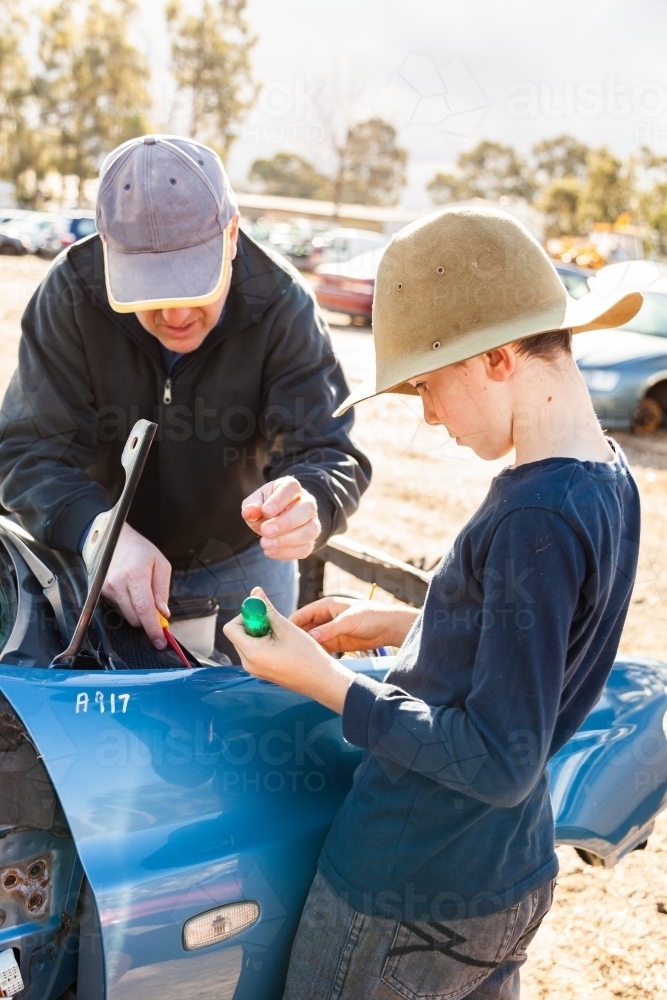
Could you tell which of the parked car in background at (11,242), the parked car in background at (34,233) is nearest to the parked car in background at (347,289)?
the parked car in background at (34,233)

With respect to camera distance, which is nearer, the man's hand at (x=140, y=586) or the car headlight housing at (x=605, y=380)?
the man's hand at (x=140, y=586)

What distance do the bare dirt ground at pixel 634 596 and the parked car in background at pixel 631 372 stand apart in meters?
0.29

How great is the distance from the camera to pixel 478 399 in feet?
4.94

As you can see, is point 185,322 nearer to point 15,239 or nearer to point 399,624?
point 399,624

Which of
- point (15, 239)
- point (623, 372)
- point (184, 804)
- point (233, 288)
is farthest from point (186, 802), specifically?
Answer: point (15, 239)

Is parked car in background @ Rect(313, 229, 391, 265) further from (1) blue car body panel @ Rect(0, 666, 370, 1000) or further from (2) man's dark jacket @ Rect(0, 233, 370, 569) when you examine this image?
(1) blue car body panel @ Rect(0, 666, 370, 1000)

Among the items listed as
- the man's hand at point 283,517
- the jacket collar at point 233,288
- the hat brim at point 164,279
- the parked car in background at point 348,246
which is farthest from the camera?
the parked car in background at point 348,246

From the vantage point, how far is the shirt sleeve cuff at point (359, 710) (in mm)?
1562

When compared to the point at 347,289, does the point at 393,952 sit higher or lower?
higher

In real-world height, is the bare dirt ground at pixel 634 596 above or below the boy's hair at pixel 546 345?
below

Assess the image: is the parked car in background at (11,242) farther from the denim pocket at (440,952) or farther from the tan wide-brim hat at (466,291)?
the denim pocket at (440,952)

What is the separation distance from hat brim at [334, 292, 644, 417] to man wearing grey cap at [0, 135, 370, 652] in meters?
0.87

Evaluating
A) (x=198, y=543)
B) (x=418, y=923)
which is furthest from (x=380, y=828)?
(x=198, y=543)

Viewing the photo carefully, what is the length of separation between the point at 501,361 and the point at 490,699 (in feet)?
1.68
